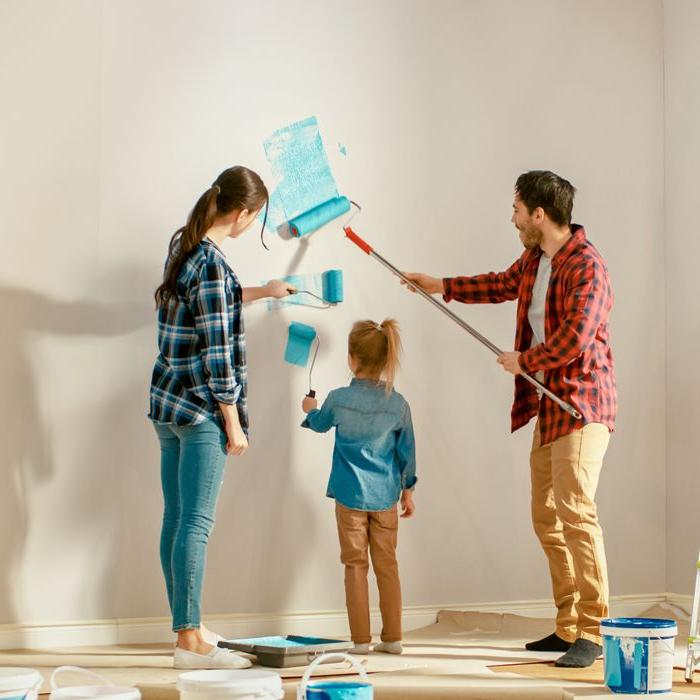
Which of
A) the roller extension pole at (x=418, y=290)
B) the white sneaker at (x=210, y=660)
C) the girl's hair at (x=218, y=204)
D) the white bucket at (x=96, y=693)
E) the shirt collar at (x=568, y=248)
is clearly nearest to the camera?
the white bucket at (x=96, y=693)

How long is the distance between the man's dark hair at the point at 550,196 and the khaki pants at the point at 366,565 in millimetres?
889

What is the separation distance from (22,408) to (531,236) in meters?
1.43

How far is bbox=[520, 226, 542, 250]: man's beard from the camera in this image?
2773 millimetres

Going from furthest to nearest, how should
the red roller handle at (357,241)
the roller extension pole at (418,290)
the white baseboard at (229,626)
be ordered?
the red roller handle at (357,241)
the roller extension pole at (418,290)
the white baseboard at (229,626)

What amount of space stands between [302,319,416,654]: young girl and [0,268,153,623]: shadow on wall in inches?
27.2

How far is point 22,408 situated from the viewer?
286cm

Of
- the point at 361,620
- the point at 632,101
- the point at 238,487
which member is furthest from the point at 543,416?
the point at 632,101

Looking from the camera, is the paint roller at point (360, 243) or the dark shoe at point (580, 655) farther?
the paint roller at point (360, 243)

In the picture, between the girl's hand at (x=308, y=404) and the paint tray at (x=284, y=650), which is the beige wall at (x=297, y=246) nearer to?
the girl's hand at (x=308, y=404)

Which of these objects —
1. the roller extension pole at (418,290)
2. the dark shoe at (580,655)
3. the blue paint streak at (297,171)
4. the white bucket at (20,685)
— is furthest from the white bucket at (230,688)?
the blue paint streak at (297,171)

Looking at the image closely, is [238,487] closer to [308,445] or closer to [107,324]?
[308,445]

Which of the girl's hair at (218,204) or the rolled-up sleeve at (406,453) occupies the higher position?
the girl's hair at (218,204)

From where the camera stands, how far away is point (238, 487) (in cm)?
304

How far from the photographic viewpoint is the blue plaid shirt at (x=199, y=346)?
247cm
